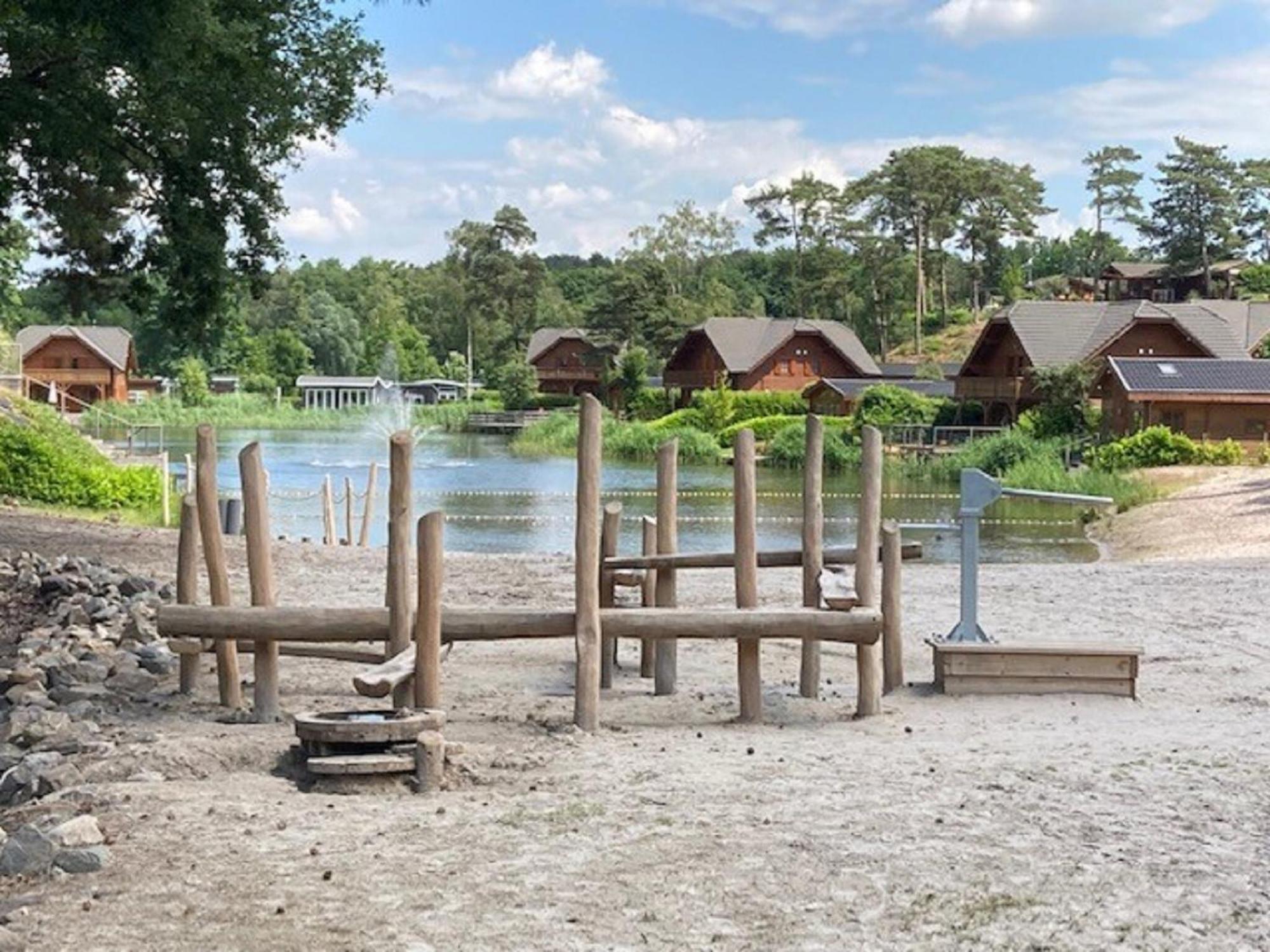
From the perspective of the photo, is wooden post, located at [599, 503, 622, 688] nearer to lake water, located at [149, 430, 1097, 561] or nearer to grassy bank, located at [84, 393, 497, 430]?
lake water, located at [149, 430, 1097, 561]

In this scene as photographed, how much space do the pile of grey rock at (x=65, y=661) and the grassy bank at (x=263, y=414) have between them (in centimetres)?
7386

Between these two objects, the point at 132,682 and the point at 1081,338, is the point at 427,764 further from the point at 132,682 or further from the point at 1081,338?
the point at 1081,338

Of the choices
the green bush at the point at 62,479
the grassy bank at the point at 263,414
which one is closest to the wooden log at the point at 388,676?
the green bush at the point at 62,479

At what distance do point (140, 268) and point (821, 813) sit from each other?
15.0 meters

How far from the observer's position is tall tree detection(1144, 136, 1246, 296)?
99750 millimetres

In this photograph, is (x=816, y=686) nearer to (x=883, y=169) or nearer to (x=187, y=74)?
(x=187, y=74)

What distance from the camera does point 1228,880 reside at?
23.2 ft

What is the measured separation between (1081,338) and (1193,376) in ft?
45.7

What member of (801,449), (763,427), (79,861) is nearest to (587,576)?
(79,861)

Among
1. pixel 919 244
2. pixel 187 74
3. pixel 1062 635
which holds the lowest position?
pixel 1062 635

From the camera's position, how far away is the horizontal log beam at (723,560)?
12289 mm

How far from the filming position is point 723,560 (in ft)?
42.5

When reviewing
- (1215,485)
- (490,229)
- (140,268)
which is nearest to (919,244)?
(490,229)

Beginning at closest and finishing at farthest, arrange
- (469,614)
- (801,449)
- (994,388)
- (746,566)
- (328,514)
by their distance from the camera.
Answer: (469,614) → (746,566) → (328,514) → (801,449) → (994,388)
